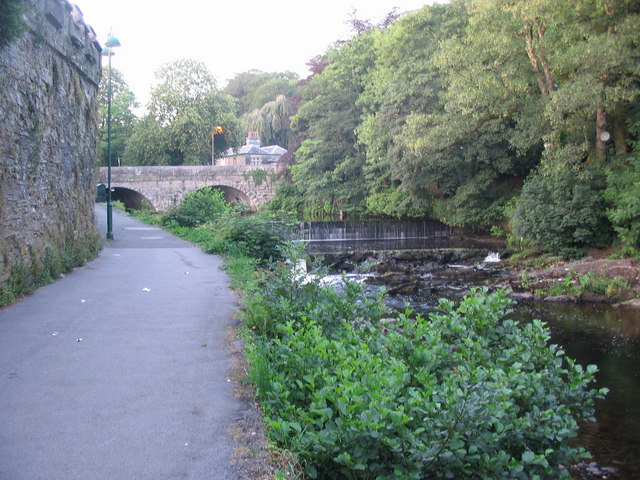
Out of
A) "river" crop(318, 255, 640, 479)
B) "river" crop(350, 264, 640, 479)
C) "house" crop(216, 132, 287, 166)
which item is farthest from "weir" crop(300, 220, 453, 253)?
"house" crop(216, 132, 287, 166)

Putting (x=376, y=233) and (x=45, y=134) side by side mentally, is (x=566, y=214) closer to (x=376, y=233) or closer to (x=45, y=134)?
(x=376, y=233)

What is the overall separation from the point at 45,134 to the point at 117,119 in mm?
54513

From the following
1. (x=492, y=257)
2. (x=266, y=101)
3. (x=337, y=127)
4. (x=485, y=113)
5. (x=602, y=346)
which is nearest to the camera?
(x=602, y=346)

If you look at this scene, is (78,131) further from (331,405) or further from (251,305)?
(331,405)

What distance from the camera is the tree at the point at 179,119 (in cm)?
5388

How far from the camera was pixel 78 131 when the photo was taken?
515 inches

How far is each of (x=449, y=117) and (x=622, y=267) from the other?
34.9 ft

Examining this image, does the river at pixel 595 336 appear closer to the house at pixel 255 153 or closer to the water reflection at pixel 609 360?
the water reflection at pixel 609 360

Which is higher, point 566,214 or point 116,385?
point 566,214

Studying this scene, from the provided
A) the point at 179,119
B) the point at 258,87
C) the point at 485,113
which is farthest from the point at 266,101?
the point at 485,113

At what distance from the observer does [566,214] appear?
71.3ft

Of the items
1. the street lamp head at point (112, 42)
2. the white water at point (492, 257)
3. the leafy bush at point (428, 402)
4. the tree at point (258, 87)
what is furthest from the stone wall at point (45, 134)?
the tree at point (258, 87)

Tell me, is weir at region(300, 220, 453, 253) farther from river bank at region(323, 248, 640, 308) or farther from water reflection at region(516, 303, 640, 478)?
water reflection at region(516, 303, 640, 478)

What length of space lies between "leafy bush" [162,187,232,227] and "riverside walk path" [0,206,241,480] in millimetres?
14085
